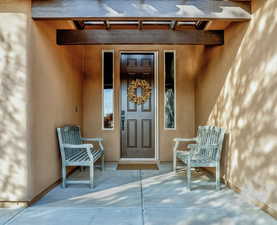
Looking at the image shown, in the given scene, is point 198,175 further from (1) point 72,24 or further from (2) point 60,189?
(1) point 72,24

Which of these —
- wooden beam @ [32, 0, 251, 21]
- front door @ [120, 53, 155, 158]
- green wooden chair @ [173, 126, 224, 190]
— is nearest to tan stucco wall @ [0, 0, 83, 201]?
wooden beam @ [32, 0, 251, 21]

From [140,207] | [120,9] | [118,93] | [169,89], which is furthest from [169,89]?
[140,207]

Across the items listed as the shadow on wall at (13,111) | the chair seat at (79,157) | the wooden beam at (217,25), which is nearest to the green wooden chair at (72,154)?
the chair seat at (79,157)

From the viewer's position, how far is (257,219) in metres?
2.40

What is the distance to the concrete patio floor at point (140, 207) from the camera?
2377 mm

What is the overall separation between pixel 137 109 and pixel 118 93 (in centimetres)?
53

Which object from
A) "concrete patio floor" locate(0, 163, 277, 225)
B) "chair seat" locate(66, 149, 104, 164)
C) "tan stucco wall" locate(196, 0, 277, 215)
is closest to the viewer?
"concrete patio floor" locate(0, 163, 277, 225)

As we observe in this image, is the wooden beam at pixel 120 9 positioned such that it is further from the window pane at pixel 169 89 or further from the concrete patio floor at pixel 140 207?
the window pane at pixel 169 89

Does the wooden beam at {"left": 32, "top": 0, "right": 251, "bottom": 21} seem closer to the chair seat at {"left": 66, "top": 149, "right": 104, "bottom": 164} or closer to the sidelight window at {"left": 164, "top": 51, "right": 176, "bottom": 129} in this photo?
the chair seat at {"left": 66, "top": 149, "right": 104, "bottom": 164}

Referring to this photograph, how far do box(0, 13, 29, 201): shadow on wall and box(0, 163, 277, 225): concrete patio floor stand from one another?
12.3 inches

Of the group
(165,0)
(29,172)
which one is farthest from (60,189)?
(165,0)

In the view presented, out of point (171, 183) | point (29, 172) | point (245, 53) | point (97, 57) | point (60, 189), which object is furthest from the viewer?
point (97, 57)

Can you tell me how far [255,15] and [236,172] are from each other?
1869mm

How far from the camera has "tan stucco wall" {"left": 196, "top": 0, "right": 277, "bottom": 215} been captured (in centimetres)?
248
